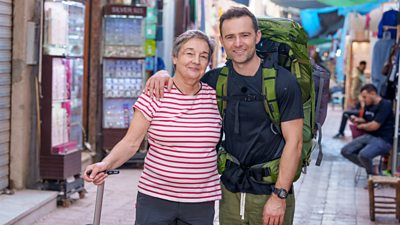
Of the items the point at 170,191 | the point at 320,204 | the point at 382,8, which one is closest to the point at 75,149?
the point at 320,204

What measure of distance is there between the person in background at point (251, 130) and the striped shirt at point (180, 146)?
9 cm

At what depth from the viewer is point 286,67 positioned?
4148 millimetres

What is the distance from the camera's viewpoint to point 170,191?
3.98 meters

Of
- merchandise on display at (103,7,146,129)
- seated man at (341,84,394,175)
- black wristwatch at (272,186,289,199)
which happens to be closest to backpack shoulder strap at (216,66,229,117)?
black wristwatch at (272,186,289,199)

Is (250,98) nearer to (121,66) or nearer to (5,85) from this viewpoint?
(5,85)

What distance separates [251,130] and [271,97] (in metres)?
0.21

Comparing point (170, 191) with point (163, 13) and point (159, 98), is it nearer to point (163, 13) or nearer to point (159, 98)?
point (159, 98)

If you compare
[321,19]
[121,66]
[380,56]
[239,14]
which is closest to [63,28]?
[121,66]

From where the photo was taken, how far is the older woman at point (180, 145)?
3.94 meters

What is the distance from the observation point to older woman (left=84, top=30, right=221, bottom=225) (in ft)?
12.9

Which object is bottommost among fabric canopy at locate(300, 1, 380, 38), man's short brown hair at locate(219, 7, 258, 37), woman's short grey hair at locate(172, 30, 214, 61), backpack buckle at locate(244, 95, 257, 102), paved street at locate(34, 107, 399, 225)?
paved street at locate(34, 107, 399, 225)

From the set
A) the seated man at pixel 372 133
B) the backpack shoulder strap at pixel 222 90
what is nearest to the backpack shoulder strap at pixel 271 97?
the backpack shoulder strap at pixel 222 90

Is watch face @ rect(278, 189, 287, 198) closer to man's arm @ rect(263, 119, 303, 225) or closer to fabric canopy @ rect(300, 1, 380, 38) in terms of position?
man's arm @ rect(263, 119, 303, 225)

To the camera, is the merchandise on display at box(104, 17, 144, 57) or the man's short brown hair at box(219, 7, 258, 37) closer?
the man's short brown hair at box(219, 7, 258, 37)
